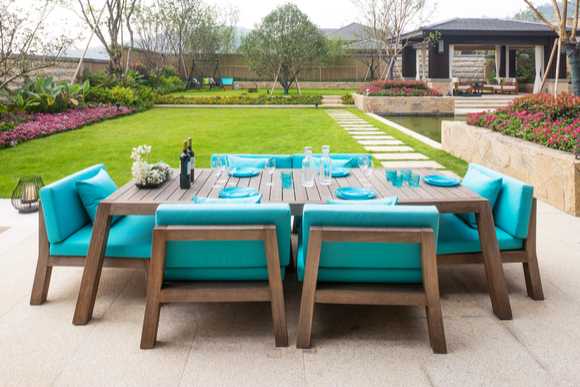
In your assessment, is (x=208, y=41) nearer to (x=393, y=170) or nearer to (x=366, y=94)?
(x=366, y=94)

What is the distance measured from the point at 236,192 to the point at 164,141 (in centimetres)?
749

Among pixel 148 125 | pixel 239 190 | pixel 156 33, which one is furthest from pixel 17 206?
pixel 156 33

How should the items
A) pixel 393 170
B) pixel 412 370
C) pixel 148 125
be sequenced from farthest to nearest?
pixel 148 125, pixel 393 170, pixel 412 370

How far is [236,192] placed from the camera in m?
3.29

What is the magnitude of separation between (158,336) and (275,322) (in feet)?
2.08

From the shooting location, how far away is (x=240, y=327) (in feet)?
9.49

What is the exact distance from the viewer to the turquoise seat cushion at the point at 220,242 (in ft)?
8.54

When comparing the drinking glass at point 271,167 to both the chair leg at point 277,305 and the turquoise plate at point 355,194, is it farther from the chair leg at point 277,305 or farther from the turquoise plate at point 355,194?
the chair leg at point 277,305

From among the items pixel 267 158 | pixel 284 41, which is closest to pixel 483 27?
pixel 284 41

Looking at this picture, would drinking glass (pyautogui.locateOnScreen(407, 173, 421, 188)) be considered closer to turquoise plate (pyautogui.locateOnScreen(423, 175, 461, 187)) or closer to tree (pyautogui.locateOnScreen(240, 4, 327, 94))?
turquoise plate (pyautogui.locateOnScreen(423, 175, 461, 187))

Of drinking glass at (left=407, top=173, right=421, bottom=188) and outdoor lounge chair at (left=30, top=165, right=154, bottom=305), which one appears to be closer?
outdoor lounge chair at (left=30, top=165, right=154, bottom=305)

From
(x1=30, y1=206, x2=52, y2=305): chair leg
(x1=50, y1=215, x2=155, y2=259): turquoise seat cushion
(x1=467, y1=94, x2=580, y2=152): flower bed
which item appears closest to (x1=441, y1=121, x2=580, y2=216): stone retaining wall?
(x1=467, y1=94, x2=580, y2=152): flower bed

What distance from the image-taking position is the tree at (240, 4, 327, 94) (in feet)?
72.3

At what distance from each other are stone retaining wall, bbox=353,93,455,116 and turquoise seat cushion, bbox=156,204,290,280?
14.7 m
